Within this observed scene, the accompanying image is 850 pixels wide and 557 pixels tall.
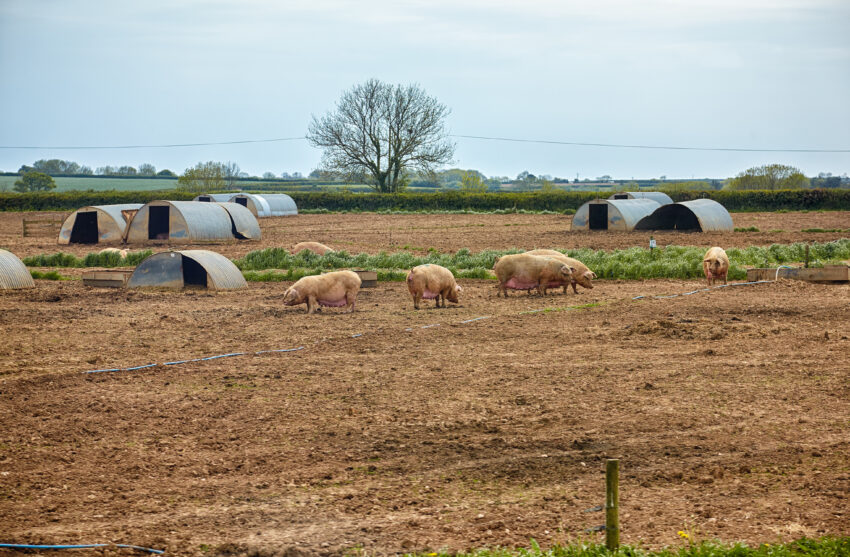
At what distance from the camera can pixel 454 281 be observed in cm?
1878

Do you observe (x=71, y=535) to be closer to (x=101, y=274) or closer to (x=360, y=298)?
(x=360, y=298)

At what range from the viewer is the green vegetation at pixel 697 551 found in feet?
19.0

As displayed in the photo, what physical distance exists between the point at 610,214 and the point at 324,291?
2725 cm

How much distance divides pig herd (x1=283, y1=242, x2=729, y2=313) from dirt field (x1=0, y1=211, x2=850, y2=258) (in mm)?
11471

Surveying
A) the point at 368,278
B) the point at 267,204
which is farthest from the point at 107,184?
the point at 368,278

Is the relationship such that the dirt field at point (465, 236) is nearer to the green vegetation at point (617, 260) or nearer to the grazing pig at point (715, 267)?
the green vegetation at point (617, 260)

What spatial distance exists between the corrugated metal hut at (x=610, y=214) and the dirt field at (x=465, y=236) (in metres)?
1.21

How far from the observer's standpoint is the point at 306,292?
17.8 metres

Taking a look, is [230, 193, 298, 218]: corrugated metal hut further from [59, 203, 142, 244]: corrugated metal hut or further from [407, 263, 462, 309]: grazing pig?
[407, 263, 462, 309]: grazing pig

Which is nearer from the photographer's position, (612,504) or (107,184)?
(612,504)

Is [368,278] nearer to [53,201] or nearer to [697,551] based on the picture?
[697,551]

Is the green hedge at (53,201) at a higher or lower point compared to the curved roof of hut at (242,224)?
higher

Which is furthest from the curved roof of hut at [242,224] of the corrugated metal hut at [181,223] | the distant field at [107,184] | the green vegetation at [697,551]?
the distant field at [107,184]

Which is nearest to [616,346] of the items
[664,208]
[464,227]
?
[664,208]
